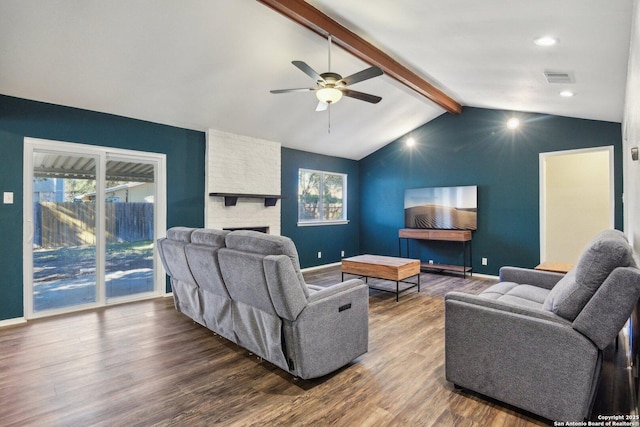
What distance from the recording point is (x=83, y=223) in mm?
4141

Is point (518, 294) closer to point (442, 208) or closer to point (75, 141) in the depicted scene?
point (442, 208)

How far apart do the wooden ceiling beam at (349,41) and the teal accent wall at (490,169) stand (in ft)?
4.85

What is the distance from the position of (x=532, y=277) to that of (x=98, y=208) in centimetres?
→ 512

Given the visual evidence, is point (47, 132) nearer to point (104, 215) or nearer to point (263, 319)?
point (104, 215)

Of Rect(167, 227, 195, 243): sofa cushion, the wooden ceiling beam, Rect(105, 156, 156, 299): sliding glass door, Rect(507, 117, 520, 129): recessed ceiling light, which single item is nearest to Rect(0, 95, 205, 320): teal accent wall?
Rect(105, 156, 156, 299): sliding glass door

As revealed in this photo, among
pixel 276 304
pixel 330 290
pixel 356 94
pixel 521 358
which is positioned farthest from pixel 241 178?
pixel 521 358

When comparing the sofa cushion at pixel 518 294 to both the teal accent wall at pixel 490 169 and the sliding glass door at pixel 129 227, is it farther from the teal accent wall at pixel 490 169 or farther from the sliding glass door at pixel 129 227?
the sliding glass door at pixel 129 227

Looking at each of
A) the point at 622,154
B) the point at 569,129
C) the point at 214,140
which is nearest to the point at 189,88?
the point at 214,140

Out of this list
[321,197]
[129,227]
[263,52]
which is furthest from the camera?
[321,197]

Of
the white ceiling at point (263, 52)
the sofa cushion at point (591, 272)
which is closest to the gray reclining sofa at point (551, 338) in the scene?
the sofa cushion at point (591, 272)

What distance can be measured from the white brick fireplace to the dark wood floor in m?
2.18

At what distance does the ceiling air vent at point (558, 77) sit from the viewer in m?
3.26

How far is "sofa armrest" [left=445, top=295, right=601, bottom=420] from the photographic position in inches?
67.6

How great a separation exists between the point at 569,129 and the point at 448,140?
1927 mm
